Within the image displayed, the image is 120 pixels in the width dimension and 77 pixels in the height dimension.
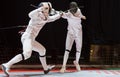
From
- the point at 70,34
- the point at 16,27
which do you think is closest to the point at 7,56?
the point at 16,27

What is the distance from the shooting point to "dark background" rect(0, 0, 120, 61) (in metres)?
9.28

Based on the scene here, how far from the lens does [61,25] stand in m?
9.48

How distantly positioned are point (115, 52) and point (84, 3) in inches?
57.9

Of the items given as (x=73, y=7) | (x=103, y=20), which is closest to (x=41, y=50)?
(x=73, y=7)

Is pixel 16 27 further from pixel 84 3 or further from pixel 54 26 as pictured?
pixel 84 3

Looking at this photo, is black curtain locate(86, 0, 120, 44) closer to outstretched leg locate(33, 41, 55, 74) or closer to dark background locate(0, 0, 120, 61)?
dark background locate(0, 0, 120, 61)

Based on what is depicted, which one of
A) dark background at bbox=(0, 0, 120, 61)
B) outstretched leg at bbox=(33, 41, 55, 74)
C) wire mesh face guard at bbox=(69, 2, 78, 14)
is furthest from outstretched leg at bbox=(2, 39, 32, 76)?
dark background at bbox=(0, 0, 120, 61)

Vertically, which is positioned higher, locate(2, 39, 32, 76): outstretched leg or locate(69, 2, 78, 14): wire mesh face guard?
locate(69, 2, 78, 14): wire mesh face guard

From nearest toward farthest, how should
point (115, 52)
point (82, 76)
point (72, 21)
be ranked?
point (82, 76), point (72, 21), point (115, 52)

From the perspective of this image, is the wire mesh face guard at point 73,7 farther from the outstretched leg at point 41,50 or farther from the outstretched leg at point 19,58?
the outstretched leg at point 19,58

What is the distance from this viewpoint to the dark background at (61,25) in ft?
30.5

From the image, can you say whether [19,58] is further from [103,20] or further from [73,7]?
[103,20]

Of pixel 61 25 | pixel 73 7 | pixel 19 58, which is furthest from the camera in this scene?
pixel 61 25

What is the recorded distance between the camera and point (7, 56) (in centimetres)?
955
